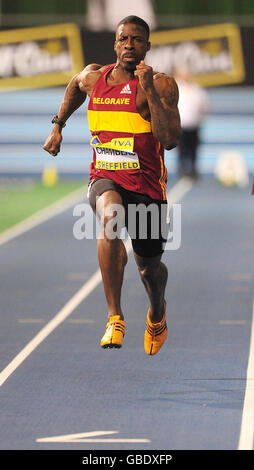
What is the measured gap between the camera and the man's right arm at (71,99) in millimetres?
7098

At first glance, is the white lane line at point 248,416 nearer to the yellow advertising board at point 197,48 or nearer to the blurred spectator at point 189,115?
the blurred spectator at point 189,115

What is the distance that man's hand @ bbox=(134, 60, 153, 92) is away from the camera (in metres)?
6.50

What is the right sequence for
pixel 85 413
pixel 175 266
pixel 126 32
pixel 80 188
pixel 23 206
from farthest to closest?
pixel 80 188, pixel 23 206, pixel 175 266, pixel 126 32, pixel 85 413

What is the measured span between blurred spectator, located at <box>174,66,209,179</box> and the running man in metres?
15.9

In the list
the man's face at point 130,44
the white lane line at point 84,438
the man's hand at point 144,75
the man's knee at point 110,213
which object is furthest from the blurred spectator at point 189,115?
the white lane line at point 84,438

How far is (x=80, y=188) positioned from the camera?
2308 centimetres

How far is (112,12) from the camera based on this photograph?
82.8 feet

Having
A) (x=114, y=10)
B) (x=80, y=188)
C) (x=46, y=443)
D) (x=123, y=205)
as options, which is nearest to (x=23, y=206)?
(x=80, y=188)

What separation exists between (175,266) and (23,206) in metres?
7.08

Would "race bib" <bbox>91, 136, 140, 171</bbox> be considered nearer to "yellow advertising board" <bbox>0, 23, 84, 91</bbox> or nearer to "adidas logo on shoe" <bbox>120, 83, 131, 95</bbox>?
"adidas logo on shoe" <bbox>120, 83, 131, 95</bbox>

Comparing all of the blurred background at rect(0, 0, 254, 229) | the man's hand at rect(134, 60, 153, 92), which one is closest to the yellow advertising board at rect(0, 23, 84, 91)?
the blurred background at rect(0, 0, 254, 229)

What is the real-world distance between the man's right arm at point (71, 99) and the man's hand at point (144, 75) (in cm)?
59

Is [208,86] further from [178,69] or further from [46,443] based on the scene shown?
[46,443]
